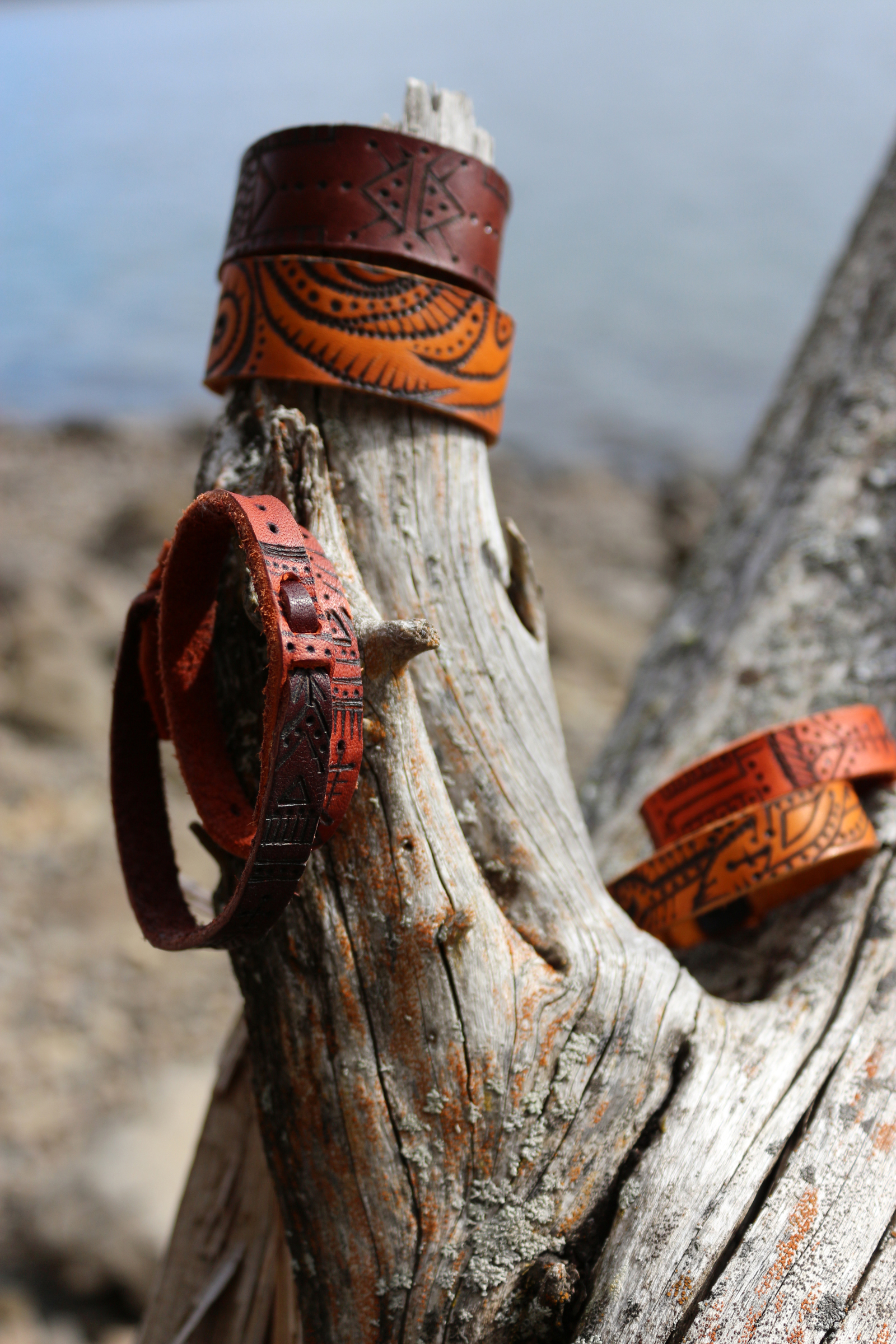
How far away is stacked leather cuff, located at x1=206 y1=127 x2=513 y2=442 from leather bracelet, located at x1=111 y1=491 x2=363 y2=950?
29cm

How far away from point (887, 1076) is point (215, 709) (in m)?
1.00

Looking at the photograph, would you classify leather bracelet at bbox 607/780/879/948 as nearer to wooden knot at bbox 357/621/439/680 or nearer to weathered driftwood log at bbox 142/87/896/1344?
weathered driftwood log at bbox 142/87/896/1344

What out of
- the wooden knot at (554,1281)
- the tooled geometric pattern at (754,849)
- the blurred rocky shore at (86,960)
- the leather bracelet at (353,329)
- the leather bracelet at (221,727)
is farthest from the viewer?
the blurred rocky shore at (86,960)

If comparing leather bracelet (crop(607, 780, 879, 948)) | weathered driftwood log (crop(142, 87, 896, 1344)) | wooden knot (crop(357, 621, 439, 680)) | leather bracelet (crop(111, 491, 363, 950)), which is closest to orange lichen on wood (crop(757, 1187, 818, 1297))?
weathered driftwood log (crop(142, 87, 896, 1344))

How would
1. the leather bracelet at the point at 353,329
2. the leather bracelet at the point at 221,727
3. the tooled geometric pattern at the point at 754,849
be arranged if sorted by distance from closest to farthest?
the leather bracelet at the point at 221,727, the leather bracelet at the point at 353,329, the tooled geometric pattern at the point at 754,849

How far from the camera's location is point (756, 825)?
4.54 ft

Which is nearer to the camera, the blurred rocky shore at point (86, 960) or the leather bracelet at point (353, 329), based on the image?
the leather bracelet at point (353, 329)

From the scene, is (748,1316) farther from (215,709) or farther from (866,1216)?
(215,709)

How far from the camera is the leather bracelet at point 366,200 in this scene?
1283 millimetres

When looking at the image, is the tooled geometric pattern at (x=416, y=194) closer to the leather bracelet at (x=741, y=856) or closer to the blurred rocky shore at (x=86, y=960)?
the leather bracelet at (x=741, y=856)

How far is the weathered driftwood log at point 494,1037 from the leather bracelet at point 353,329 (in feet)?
0.21

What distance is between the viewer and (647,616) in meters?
7.55

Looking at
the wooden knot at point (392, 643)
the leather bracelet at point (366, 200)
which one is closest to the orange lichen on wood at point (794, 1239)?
the wooden knot at point (392, 643)

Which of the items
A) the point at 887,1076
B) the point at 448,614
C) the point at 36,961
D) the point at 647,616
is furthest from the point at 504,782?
the point at 647,616
